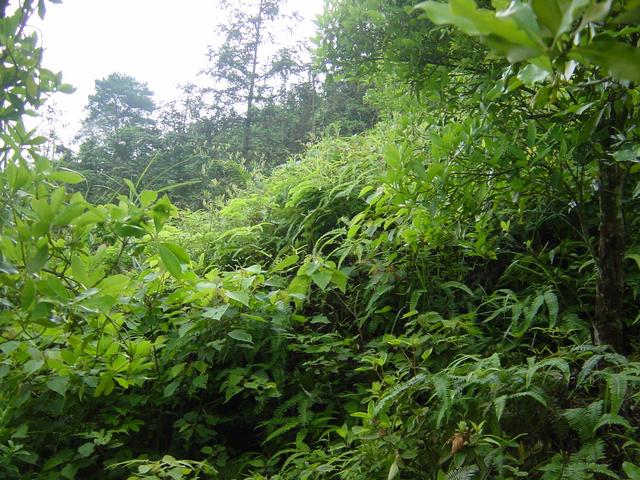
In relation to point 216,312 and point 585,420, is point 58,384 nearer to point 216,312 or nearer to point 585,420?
point 216,312

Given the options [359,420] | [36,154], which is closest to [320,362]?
[359,420]

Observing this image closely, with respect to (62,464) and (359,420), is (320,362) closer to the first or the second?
(359,420)

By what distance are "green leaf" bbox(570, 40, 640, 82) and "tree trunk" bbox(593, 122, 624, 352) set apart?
152 cm

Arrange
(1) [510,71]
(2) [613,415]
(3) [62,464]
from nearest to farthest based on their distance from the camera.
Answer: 1. (1) [510,71]
2. (2) [613,415]
3. (3) [62,464]

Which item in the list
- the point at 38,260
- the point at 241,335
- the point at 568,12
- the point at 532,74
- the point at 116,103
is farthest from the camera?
the point at 116,103

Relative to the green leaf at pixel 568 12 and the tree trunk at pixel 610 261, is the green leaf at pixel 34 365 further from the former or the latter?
the tree trunk at pixel 610 261

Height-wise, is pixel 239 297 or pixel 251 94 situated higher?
pixel 251 94

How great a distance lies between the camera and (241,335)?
235cm

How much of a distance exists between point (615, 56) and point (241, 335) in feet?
6.81

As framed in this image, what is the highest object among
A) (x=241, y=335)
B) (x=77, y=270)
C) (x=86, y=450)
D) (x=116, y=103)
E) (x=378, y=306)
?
(x=116, y=103)

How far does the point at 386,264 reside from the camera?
2.74 meters

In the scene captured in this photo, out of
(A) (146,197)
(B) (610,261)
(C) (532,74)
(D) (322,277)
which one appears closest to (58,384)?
(A) (146,197)

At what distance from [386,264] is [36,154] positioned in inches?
68.3

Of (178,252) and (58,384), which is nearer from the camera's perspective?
(178,252)
